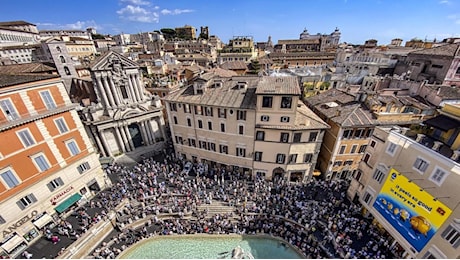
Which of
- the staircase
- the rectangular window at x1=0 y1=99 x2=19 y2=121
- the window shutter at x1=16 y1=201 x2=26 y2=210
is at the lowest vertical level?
the staircase

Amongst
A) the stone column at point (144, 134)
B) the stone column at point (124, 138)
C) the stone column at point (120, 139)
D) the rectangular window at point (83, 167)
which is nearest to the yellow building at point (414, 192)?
the stone column at point (144, 134)

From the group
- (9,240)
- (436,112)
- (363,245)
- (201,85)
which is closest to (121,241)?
(9,240)

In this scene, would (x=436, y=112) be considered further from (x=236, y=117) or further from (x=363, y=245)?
(x=236, y=117)

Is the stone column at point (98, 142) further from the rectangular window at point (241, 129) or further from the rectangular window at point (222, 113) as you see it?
the rectangular window at point (241, 129)

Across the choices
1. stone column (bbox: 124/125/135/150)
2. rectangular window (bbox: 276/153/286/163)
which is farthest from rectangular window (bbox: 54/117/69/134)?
rectangular window (bbox: 276/153/286/163)

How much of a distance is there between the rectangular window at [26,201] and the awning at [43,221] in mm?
2114

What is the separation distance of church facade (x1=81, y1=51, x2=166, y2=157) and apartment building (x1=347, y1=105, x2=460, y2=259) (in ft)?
115

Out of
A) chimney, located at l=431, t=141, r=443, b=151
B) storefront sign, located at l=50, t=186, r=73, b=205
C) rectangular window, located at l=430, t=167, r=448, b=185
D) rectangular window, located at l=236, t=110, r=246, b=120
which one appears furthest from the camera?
rectangular window, located at l=236, t=110, r=246, b=120

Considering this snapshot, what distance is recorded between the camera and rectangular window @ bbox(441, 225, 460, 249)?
1487cm

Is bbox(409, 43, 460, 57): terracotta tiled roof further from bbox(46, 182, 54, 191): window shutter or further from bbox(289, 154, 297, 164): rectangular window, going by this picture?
bbox(46, 182, 54, 191): window shutter

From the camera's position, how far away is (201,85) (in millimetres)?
28703

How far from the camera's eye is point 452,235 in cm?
1519

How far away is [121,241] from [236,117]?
67.3 feet

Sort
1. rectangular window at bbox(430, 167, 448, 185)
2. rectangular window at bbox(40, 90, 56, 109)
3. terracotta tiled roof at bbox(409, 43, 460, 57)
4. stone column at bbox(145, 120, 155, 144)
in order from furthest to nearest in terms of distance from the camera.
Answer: stone column at bbox(145, 120, 155, 144) < terracotta tiled roof at bbox(409, 43, 460, 57) < rectangular window at bbox(40, 90, 56, 109) < rectangular window at bbox(430, 167, 448, 185)
